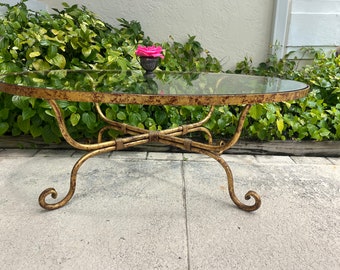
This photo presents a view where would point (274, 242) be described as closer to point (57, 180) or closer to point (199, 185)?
point (199, 185)

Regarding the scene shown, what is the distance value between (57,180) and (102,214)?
0.45m

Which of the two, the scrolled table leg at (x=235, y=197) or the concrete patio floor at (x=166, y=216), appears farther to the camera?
the scrolled table leg at (x=235, y=197)

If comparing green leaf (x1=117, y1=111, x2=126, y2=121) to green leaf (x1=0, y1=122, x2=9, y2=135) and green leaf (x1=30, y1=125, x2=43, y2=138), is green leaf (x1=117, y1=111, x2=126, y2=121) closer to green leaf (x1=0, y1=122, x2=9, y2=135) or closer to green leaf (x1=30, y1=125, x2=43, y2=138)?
green leaf (x1=30, y1=125, x2=43, y2=138)

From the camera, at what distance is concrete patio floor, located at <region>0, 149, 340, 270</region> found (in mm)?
1034

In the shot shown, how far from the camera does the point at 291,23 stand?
96.2 inches

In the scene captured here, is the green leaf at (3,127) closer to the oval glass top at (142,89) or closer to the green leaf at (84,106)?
the green leaf at (84,106)

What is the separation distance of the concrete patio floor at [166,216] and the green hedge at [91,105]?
0.72 ft

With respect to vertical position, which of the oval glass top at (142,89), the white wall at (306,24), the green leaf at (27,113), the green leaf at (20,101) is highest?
the white wall at (306,24)

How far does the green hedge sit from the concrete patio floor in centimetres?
22

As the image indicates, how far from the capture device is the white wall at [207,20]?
8.12 ft

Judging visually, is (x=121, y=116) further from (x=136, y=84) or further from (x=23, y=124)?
(x=136, y=84)

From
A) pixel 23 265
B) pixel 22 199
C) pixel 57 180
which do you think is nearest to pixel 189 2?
pixel 57 180

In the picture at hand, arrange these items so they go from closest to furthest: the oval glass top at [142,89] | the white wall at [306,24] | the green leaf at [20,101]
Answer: the oval glass top at [142,89], the green leaf at [20,101], the white wall at [306,24]

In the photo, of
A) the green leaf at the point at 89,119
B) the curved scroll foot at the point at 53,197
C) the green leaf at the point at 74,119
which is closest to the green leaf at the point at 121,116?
the green leaf at the point at 89,119
